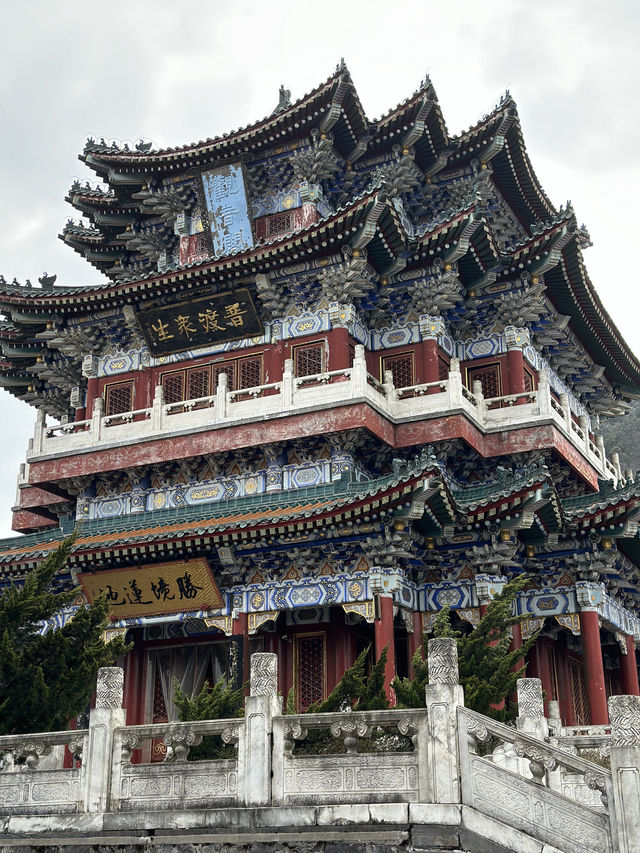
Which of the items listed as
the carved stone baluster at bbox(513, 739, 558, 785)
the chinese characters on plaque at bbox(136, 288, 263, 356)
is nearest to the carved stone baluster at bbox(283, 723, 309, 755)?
the carved stone baluster at bbox(513, 739, 558, 785)

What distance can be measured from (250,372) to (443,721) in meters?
15.2

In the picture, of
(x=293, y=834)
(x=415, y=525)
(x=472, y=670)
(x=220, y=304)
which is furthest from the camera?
(x=220, y=304)

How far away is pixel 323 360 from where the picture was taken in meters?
24.8

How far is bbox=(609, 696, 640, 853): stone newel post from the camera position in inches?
425

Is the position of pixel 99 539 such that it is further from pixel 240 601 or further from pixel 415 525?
pixel 415 525

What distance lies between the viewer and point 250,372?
25609mm

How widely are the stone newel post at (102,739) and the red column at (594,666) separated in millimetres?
11440

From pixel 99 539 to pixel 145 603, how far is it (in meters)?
1.63

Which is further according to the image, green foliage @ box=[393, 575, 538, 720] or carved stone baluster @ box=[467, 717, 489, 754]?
green foliage @ box=[393, 575, 538, 720]

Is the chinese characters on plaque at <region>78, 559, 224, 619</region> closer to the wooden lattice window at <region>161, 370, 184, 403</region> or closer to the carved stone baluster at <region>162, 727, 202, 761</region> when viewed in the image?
the wooden lattice window at <region>161, 370, 184, 403</region>

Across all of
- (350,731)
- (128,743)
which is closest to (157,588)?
(128,743)

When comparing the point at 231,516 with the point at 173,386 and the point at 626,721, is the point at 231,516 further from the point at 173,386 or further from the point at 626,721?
the point at 626,721

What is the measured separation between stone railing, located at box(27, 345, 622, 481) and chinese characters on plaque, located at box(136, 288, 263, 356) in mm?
1574

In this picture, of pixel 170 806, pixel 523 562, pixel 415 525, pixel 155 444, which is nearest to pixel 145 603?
pixel 155 444
